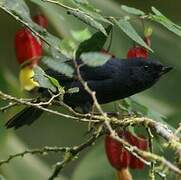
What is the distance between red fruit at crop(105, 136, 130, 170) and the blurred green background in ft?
1.48

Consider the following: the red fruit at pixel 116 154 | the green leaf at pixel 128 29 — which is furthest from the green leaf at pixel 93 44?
the red fruit at pixel 116 154

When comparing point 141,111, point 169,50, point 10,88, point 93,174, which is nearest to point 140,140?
point 141,111

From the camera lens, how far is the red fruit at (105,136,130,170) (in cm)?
202

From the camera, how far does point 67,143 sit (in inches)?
154

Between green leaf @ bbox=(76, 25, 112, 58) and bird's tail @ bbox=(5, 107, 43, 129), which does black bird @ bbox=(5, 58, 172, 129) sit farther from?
green leaf @ bbox=(76, 25, 112, 58)

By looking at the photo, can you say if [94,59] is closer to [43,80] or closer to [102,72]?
[43,80]

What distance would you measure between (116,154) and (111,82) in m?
0.27

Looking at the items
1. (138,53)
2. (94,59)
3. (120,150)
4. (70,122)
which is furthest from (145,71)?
(70,122)

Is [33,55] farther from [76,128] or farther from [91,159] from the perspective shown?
[76,128]

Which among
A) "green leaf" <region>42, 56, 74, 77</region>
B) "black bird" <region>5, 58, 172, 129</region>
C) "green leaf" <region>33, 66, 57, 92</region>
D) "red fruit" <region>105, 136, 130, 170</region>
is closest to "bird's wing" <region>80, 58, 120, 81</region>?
"black bird" <region>5, 58, 172, 129</region>

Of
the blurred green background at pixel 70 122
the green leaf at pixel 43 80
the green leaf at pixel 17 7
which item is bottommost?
the blurred green background at pixel 70 122

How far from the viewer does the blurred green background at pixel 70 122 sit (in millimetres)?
2891

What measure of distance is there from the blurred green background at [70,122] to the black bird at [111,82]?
0.15m

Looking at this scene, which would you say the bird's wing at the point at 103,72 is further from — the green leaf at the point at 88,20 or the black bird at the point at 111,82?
the green leaf at the point at 88,20
